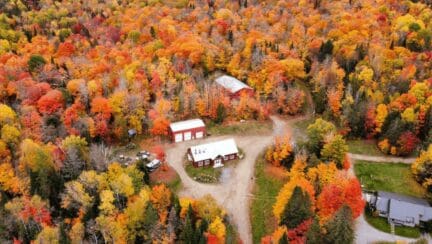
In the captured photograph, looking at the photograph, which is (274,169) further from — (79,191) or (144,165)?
(79,191)

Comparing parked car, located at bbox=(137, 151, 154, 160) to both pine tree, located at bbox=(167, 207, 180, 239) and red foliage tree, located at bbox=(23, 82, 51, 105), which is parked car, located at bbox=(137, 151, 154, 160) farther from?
red foliage tree, located at bbox=(23, 82, 51, 105)

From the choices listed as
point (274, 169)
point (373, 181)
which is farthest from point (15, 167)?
point (373, 181)

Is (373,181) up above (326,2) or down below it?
below

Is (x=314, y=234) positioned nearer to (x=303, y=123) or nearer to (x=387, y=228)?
(x=387, y=228)

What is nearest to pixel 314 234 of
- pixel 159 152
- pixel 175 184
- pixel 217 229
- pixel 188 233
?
pixel 217 229

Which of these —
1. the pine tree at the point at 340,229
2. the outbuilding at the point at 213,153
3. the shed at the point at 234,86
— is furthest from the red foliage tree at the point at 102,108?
the pine tree at the point at 340,229

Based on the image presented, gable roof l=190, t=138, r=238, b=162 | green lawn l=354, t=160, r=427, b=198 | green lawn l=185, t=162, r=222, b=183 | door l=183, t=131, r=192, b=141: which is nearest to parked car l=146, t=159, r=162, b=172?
green lawn l=185, t=162, r=222, b=183

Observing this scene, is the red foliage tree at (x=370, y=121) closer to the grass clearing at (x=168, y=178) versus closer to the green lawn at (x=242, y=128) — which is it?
the green lawn at (x=242, y=128)

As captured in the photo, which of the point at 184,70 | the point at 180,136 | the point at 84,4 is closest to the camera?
the point at 180,136
